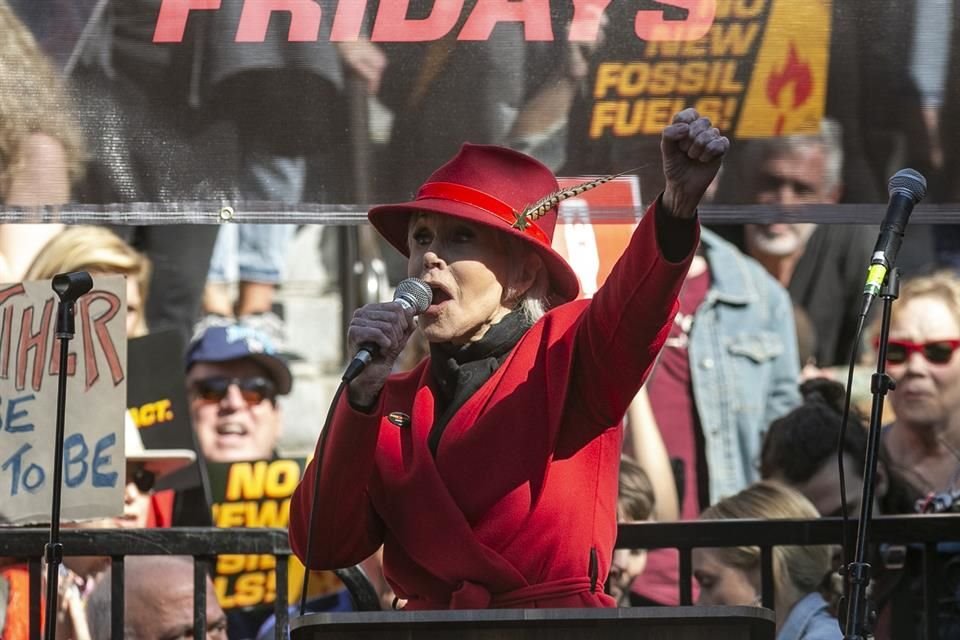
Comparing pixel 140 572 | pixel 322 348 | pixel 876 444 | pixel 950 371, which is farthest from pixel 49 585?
pixel 322 348

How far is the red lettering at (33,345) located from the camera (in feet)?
18.5

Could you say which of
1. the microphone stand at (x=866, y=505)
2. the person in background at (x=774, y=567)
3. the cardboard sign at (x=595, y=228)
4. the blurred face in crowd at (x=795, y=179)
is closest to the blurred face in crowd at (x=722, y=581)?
the person in background at (x=774, y=567)

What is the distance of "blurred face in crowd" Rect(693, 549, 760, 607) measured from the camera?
6.41 metres

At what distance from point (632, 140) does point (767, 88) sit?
422 millimetres

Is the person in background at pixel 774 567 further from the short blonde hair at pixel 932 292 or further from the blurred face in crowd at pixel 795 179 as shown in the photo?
the short blonde hair at pixel 932 292

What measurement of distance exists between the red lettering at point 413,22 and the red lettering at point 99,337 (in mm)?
1134

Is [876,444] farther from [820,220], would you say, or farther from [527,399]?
[820,220]

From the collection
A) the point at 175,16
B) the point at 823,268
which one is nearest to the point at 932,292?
the point at 823,268

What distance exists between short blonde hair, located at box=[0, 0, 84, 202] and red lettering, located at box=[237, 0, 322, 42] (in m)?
0.57

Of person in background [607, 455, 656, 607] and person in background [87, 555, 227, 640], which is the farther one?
person in background [607, 455, 656, 607]

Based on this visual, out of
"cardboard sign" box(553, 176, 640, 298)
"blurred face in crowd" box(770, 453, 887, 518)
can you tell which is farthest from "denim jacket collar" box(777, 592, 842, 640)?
"cardboard sign" box(553, 176, 640, 298)

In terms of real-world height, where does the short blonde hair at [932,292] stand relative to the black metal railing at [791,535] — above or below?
above

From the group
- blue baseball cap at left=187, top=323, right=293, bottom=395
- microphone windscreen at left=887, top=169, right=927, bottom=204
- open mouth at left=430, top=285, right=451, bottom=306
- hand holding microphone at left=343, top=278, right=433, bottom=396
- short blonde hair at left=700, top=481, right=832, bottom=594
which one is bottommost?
short blonde hair at left=700, top=481, right=832, bottom=594

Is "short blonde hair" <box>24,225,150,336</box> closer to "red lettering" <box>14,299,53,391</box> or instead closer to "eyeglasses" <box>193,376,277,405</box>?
"eyeglasses" <box>193,376,277,405</box>
